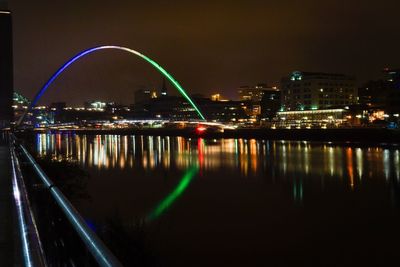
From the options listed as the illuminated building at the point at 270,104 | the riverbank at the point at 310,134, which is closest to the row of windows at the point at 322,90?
the illuminated building at the point at 270,104

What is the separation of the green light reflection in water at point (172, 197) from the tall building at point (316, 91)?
6330cm

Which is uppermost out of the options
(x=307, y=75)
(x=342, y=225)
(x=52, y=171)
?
(x=307, y=75)

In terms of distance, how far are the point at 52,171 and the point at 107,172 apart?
13.2 meters

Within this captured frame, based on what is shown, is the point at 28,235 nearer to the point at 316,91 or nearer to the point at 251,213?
the point at 251,213

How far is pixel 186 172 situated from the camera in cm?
2472

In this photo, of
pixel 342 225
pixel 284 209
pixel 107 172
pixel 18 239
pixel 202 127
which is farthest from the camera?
pixel 202 127

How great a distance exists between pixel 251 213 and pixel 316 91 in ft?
247

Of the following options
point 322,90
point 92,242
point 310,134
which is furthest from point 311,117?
point 92,242

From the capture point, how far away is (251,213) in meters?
13.5

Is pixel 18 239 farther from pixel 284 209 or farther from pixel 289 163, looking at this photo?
pixel 289 163

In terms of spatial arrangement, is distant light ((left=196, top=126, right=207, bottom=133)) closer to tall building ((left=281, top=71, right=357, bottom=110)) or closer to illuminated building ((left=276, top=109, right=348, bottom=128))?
illuminated building ((left=276, top=109, right=348, bottom=128))

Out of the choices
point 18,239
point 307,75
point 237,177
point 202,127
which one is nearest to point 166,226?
point 18,239

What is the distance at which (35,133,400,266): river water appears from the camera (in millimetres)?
9039

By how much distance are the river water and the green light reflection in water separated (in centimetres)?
3
